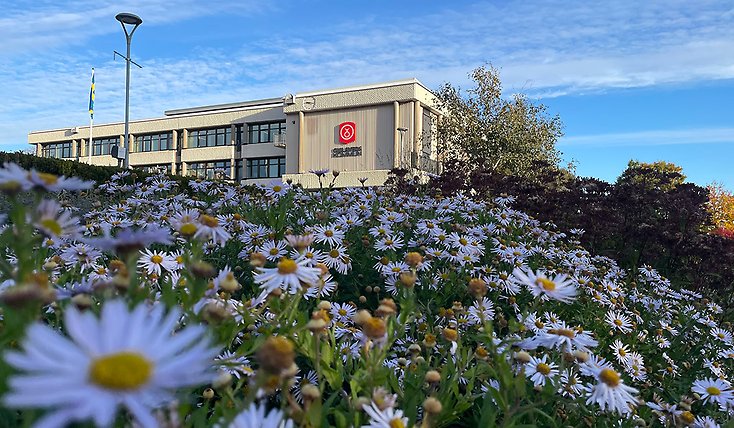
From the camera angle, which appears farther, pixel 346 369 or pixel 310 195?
pixel 310 195

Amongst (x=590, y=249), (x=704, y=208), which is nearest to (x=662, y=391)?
(x=590, y=249)

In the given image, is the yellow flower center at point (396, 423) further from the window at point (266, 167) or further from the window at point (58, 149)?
the window at point (58, 149)

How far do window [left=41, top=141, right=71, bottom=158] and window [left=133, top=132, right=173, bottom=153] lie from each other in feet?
25.8

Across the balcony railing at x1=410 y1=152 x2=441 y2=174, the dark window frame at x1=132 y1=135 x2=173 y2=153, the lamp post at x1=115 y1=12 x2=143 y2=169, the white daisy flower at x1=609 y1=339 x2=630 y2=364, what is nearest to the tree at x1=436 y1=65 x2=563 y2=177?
the balcony railing at x1=410 y1=152 x2=441 y2=174

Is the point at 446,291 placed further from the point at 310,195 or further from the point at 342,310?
the point at 310,195

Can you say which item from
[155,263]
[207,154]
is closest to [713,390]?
[155,263]

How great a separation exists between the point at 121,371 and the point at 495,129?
71.6 ft

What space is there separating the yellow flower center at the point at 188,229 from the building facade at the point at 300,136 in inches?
840

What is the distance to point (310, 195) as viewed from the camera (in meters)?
4.55

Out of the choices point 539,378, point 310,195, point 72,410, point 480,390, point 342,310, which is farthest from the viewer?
point 310,195

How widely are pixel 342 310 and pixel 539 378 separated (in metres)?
0.87

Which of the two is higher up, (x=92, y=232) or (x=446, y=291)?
(x=92, y=232)

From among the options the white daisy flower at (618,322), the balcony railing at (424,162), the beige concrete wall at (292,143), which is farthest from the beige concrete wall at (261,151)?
the white daisy flower at (618,322)

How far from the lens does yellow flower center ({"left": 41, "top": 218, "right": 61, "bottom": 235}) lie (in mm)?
1106
